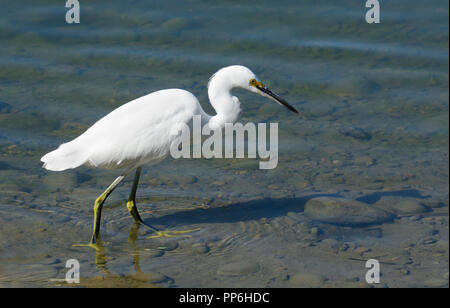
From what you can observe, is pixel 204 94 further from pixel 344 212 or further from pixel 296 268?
pixel 296 268

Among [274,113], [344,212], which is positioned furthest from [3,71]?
[344,212]

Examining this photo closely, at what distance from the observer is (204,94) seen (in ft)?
25.8

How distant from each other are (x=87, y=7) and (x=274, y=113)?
12.0 feet

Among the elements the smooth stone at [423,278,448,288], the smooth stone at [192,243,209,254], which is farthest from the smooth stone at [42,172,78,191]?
the smooth stone at [423,278,448,288]

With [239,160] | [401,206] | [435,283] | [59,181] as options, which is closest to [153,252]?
[59,181]

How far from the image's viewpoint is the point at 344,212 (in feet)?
18.9

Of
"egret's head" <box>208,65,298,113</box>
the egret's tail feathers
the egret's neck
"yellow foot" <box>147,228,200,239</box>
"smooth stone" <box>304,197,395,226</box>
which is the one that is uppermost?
"egret's head" <box>208,65,298,113</box>

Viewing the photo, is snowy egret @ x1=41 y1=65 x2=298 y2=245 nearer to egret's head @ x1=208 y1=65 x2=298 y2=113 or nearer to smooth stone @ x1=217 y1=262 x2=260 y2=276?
egret's head @ x1=208 y1=65 x2=298 y2=113

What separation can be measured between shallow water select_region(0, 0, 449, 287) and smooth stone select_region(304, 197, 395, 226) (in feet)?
0.24

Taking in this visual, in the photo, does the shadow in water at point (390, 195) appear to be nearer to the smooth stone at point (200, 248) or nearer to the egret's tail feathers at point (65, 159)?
the smooth stone at point (200, 248)

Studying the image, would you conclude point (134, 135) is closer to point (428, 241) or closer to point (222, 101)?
point (222, 101)

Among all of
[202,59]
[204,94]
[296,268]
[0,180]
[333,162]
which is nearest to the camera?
[296,268]

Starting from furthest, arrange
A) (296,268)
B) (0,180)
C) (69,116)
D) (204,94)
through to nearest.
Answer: (204,94)
(69,116)
(0,180)
(296,268)

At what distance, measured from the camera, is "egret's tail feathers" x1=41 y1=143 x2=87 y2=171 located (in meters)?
5.05
